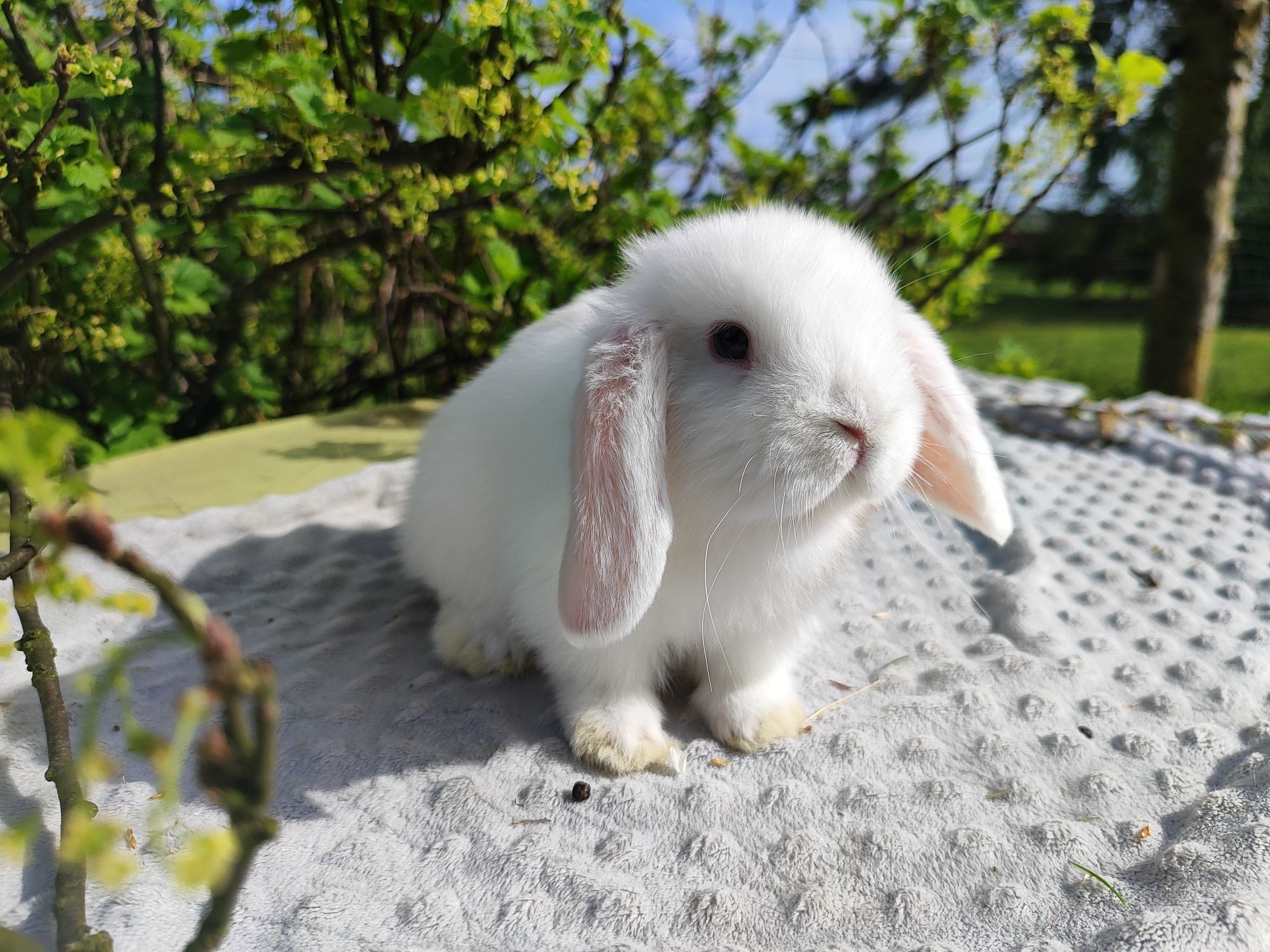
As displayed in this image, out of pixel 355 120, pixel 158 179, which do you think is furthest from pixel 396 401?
pixel 355 120

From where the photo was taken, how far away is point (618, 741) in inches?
58.4

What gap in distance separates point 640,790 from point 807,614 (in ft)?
1.40

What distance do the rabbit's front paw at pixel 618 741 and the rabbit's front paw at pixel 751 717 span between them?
109 mm

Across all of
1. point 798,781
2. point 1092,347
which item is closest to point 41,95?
point 798,781

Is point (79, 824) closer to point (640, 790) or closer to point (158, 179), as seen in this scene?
point (640, 790)

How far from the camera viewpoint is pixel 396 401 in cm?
372

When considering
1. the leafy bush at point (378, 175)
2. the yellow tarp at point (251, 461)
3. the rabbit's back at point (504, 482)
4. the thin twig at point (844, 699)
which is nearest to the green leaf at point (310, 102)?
the leafy bush at point (378, 175)

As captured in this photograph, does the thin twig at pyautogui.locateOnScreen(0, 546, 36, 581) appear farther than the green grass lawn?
No

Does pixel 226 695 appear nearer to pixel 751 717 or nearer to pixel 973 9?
pixel 751 717

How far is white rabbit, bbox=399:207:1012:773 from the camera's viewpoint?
121 cm

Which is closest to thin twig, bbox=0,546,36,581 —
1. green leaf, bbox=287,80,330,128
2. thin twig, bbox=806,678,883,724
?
green leaf, bbox=287,80,330,128

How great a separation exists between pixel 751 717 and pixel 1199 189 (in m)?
3.89

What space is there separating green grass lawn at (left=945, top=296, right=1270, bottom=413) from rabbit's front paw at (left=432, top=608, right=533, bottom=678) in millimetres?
2299

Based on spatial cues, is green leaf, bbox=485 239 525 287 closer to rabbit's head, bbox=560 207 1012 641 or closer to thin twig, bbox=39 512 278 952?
rabbit's head, bbox=560 207 1012 641
